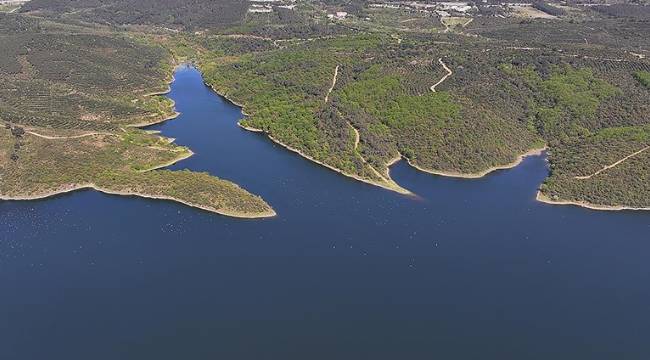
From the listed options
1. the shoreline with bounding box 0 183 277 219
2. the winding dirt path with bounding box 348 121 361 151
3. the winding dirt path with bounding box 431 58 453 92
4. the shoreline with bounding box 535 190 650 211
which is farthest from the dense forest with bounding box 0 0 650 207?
the shoreline with bounding box 0 183 277 219

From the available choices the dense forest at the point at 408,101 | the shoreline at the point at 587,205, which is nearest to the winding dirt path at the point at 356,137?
the dense forest at the point at 408,101

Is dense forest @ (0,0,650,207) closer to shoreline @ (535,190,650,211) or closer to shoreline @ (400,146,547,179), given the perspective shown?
shoreline @ (400,146,547,179)

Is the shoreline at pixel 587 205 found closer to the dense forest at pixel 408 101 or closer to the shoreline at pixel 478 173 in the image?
the dense forest at pixel 408 101

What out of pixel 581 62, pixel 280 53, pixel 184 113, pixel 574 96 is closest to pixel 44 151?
pixel 184 113

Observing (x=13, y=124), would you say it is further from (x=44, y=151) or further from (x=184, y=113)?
(x=184, y=113)

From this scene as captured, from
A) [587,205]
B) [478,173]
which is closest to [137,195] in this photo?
[478,173]

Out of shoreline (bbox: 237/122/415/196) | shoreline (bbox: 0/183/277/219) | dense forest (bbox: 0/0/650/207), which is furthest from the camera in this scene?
dense forest (bbox: 0/0/650/207)

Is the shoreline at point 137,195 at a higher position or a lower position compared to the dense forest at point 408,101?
lower

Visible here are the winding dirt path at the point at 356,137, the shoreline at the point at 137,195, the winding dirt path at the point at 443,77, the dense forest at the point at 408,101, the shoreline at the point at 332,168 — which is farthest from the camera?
the winding dirt path at the point at 443,77

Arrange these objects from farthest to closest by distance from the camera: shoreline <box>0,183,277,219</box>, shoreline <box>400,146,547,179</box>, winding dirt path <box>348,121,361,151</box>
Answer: winding dirt path <box>348,121,361,151</box>, shoreline <box>400,146,547,179</box>, shoreline <box>0,183,277,219</box>

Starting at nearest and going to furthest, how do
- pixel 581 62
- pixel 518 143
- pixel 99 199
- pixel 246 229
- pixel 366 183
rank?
pixel 246 229 → pixel 99 199 → pixel 366 183 → pixel 518 143 → pixel 581 62

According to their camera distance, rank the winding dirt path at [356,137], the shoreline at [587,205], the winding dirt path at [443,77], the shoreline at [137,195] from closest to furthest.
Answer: the shoreline at [137,195] < the shoreline at [587,205] < the winding dirt path at [356,137] < the winding dirt path at [443,77]
